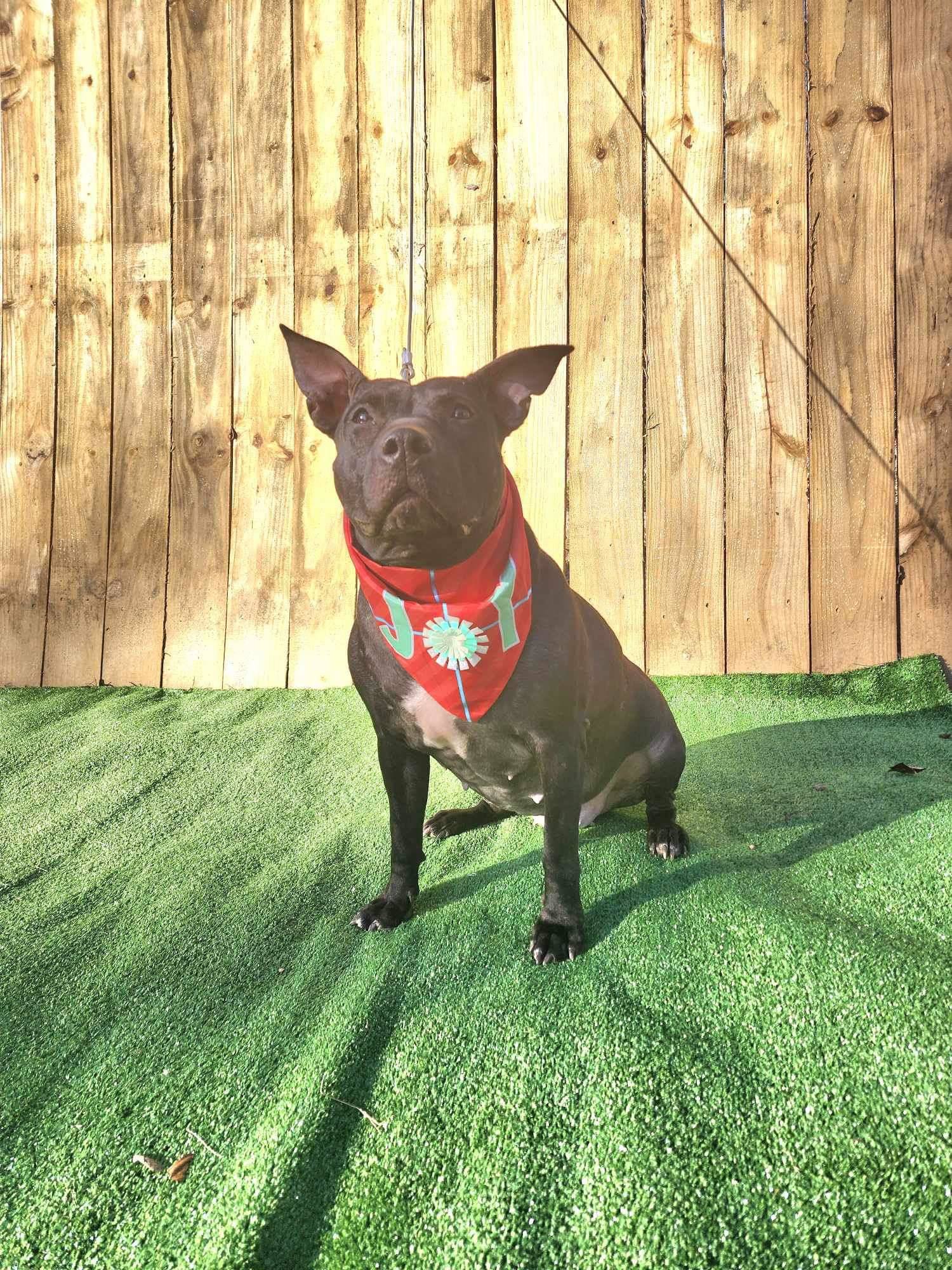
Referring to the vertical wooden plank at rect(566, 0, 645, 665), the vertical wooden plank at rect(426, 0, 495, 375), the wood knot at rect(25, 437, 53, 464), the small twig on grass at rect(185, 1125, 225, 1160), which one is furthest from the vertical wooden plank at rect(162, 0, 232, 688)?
the small twig on grass at rect(185, 1125, 225, 1160)

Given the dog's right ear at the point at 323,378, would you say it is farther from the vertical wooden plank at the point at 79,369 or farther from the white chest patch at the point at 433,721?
the vertical wooden plank at the point at 79,369

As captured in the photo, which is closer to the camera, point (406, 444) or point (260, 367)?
point (406, 444)

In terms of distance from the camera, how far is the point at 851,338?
3.44 m

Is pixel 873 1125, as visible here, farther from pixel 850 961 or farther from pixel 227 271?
pixel 227 271

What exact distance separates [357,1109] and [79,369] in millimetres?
3538

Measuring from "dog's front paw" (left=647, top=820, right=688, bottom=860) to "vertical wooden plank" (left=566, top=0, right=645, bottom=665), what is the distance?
1.44 metres

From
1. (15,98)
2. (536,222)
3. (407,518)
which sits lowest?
(407,518)

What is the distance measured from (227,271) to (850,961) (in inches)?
139

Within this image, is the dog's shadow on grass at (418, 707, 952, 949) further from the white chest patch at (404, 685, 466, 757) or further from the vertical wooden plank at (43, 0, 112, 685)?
the vertical wooden plank at (43, 0, 112, 685)

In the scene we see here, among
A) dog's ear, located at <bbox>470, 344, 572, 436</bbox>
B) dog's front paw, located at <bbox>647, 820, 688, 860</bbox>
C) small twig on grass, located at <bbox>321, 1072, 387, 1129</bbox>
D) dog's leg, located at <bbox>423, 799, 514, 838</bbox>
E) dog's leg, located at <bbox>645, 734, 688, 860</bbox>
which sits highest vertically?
dog's ear, located at <bbox>470, 344, 572, 436</bbox>

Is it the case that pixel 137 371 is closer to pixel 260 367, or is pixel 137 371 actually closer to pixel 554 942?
pixel 260 367

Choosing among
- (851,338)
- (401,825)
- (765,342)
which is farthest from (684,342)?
(401,825)

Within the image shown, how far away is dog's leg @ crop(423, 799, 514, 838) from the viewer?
2494 mm

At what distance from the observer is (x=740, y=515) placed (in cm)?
352
